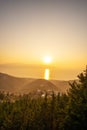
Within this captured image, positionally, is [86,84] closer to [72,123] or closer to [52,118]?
[72,123]

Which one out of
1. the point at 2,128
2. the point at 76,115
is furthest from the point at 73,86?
the point at 2,128

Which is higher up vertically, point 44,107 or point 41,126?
point 44,107

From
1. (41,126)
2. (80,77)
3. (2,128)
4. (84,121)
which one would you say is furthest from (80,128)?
(2,128)

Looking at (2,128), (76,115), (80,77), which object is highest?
(80,77)

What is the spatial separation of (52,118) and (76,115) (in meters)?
19.4

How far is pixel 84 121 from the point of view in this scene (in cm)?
3191

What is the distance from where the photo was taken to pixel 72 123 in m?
33.3

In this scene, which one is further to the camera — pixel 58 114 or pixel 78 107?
pixel 58 114

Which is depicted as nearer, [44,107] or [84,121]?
[84,121]

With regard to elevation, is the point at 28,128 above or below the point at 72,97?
below

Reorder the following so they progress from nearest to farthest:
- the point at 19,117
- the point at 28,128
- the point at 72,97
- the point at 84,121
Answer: the point at 84,121, the point at 72,97, the point at 28,128, the point at 19,117

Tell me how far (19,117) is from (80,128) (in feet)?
110

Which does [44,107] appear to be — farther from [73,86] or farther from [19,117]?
[73,86]

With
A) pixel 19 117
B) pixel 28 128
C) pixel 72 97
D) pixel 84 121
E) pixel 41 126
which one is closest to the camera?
pixel 84 121
